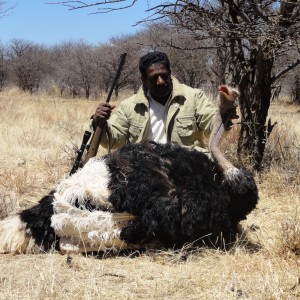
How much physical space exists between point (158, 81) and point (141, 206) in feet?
4.32

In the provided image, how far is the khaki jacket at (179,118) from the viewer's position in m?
4.14

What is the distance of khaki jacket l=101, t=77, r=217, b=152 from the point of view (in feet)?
13.6

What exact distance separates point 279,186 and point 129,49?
911 inches

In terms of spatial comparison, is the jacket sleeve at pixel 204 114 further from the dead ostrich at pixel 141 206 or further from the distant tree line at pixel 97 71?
the distant tree line at pixel 97 71

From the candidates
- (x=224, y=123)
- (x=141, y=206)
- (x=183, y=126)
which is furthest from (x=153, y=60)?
(x=141, y=206)

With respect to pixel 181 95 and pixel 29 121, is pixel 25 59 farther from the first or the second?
pixel 181 95

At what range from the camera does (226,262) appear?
9.77 ft

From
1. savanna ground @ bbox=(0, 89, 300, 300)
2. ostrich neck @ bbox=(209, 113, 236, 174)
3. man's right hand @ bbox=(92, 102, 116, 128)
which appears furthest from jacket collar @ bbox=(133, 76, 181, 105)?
savanna ground @ bbox=(0, 89, 300, 300)

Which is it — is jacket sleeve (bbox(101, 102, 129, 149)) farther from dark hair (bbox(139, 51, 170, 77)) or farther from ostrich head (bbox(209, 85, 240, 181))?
ostrich head (bbox(209, 85, 240, 181))

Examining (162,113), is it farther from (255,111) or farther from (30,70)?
(30,70)

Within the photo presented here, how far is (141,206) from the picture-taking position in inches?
122

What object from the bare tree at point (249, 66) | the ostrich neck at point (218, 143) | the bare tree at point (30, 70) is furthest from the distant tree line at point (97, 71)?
the ostrich neck at point (218, 143)

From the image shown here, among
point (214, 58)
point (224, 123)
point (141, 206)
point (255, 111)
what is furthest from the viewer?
point (214, 58)

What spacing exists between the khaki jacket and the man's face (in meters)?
0.07
